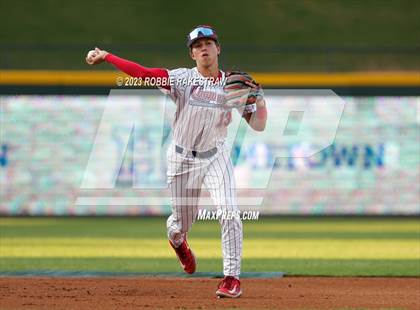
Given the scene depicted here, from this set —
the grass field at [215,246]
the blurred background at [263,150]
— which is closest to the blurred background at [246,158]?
the blurred background at [263,150]

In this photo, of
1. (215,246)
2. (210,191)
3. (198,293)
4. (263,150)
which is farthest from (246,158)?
(210,191)

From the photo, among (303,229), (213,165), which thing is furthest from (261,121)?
(303,229)

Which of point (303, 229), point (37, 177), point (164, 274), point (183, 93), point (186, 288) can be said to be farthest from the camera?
point (37, 177)

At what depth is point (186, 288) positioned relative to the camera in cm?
912

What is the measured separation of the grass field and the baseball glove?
313 cm

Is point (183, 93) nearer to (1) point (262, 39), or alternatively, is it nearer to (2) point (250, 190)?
(2) point (250, 190)

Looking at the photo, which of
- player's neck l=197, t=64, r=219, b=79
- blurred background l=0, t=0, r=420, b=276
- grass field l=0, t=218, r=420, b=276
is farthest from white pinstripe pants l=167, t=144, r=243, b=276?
blurred background l=0, t=0, r=420, b=276

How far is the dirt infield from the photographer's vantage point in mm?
7906

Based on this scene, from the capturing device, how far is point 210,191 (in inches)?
324

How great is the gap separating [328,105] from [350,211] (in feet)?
6.74

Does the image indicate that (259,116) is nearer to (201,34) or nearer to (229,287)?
(201,34)

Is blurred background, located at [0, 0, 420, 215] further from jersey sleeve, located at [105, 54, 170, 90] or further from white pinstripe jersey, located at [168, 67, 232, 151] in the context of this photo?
jersey sleeve, located at [105, 54, 170, 90]

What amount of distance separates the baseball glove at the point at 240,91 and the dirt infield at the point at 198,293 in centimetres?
152

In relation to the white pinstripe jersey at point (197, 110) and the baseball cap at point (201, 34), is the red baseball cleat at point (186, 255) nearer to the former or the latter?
the white pinstripe jersey at point (197, 110)
